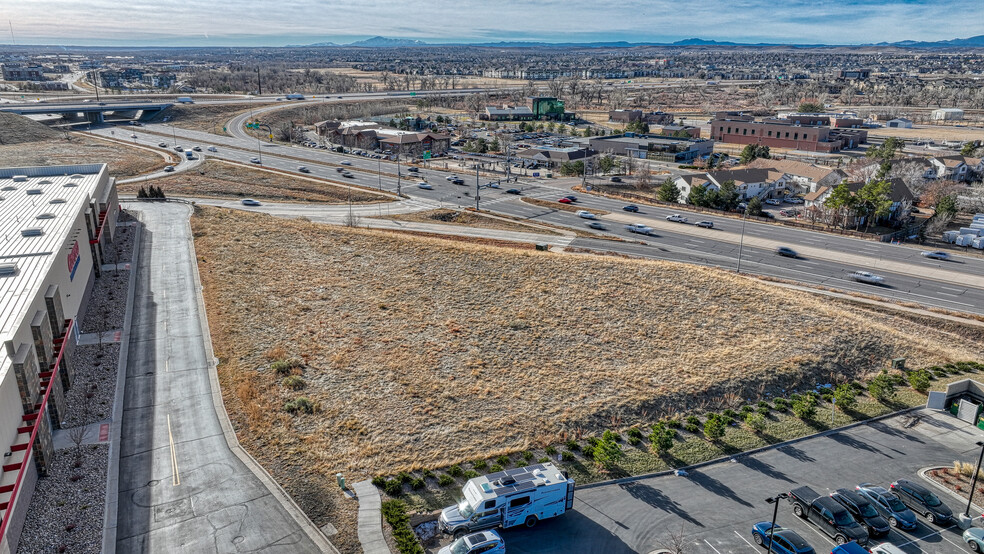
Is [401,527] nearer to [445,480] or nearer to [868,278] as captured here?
[445,480]

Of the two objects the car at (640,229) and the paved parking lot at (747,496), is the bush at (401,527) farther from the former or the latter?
the car at (640,229)

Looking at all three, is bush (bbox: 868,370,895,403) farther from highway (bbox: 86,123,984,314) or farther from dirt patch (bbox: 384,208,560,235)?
dirt patch (bbox: 384,208,560,235)

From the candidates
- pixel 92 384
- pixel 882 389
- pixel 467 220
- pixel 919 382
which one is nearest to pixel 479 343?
pixel 92 384

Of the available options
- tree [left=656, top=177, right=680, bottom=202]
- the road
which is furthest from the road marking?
tree [left=656, top=177, right=680, bottom=202]

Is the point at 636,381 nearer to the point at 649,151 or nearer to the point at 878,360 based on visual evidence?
the point at 878,360

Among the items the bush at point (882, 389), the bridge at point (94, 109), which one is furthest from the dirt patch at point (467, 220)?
the bridge at point (94, 109)

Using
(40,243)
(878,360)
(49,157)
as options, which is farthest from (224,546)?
(49,157)
